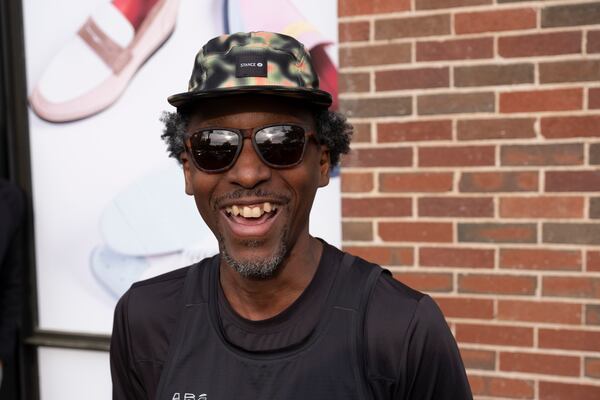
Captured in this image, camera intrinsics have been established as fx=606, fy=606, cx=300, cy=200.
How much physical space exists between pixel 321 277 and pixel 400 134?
1.31 metres

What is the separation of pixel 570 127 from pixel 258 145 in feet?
5.46

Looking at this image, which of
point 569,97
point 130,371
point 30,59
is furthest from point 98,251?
point 569,97

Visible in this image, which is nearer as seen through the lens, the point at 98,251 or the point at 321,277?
the point at 321,277

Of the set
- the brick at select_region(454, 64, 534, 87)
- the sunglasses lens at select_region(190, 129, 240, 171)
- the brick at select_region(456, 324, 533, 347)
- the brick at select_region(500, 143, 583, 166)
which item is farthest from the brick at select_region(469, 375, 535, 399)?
the sunglasses lens at select_region(190, 129, 240, 171)

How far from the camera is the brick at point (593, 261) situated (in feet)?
8.80

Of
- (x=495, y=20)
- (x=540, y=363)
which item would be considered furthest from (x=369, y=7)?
(x=540, y=363)

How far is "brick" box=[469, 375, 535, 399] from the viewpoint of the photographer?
2807 mm

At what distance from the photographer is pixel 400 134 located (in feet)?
9.47

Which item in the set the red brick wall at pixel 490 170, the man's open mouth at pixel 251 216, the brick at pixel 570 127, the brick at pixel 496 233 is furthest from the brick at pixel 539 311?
the man's open mouth at pixel 251 216

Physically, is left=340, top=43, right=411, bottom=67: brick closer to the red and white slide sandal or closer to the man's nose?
the red and white slide sandal

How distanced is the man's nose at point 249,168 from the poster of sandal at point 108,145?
1.61 meters

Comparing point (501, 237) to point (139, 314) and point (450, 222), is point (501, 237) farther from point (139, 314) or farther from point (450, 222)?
point (139, 314)

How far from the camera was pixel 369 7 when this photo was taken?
2904mm

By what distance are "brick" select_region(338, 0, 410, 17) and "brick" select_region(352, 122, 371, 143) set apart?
0.54m
